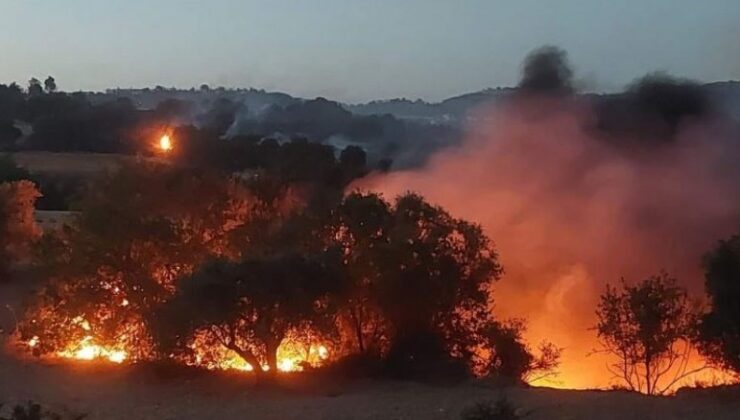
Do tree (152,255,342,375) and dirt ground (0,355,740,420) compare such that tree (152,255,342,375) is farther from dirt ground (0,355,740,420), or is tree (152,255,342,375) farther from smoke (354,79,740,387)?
smoke (354,79,740,387)

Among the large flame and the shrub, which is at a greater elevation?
the large flame

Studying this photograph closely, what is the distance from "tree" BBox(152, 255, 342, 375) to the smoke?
22.8 feet

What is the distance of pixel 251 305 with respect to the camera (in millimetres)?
17688

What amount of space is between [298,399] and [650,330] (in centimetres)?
548

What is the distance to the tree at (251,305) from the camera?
57.8ft

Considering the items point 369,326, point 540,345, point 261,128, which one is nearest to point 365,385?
point 369,326

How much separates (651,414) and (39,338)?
1180cm

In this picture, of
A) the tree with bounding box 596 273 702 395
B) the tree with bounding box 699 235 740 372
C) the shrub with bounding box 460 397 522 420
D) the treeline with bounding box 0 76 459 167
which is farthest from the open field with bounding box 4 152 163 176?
the shrub with bounding box 460 397 522 420

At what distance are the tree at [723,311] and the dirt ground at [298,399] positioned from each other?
0.79 m

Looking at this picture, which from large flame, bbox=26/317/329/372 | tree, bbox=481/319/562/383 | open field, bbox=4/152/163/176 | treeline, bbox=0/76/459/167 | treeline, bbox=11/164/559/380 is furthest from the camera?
treeline, bbox=0/76/459/167

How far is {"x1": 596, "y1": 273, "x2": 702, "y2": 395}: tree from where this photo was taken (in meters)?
17.3

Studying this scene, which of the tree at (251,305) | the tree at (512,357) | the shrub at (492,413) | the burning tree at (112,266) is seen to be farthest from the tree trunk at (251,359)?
the shrub at (492,413)

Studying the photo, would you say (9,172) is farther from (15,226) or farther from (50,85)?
(50,85)

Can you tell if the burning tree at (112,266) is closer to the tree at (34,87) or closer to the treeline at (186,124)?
the treeline at (186,124)
